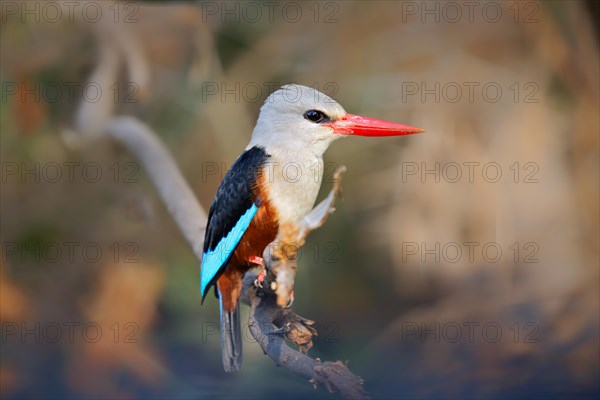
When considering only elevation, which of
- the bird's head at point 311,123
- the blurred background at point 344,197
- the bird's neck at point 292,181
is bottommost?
the blurred background at point 344,197

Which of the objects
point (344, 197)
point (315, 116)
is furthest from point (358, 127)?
point (344, 197)

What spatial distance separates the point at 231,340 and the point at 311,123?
63 cm

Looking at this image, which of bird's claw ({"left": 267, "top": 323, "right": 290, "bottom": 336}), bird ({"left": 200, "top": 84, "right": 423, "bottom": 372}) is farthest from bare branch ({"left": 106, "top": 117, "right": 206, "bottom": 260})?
bird's claw ({"left": 267, "top": 323, "right": 290, "bottom": 336})

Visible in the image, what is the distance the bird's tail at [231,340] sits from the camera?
2115 millimetres

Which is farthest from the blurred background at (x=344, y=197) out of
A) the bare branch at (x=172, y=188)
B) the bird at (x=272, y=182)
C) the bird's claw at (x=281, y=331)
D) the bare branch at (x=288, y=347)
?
the bird's claw at (x=281, y=331)

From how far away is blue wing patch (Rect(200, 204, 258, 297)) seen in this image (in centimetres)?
206

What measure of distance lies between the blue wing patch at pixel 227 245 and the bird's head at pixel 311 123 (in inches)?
8.0

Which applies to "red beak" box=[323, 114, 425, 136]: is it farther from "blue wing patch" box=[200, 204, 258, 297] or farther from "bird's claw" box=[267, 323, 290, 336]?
"bird's claw" box=[267, 323, 290, 336]

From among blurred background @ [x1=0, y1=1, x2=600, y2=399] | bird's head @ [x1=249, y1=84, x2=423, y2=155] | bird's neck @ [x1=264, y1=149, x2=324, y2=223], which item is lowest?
blurred background @ [x1=0, y1=1, x2=600, y2=399]

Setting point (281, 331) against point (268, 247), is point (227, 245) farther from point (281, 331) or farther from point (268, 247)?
point (268, 247)

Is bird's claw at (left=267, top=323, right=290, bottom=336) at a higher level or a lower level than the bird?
lower

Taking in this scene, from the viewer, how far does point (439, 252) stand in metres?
3.81

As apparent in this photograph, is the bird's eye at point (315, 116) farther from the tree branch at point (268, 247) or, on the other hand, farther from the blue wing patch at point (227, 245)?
the tree branch at point (268, 247)

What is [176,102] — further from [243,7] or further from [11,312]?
[11,312]
